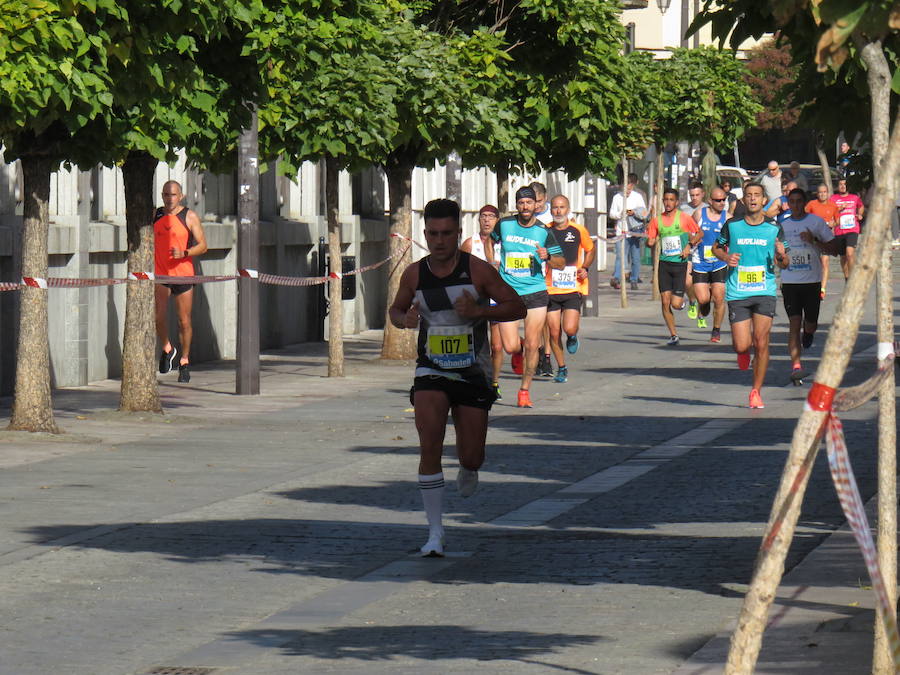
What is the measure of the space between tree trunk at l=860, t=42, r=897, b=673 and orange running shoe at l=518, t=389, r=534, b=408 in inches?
Answer: 427

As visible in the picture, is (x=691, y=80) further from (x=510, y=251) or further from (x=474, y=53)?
(x=510, y=251)

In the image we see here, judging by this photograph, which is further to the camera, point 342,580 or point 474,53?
point 474,53

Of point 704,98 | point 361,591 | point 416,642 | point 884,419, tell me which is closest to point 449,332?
point 361,591

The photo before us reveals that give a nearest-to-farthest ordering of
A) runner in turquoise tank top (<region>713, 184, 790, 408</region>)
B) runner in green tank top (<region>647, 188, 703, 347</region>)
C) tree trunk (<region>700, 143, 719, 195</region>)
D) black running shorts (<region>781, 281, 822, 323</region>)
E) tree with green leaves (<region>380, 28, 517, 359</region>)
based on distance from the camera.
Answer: runner in turquoise tank top (<region>713, 184, 790, 408</region>) < black running shorts (<region>781, 281, 822, 323</region>) < tree with green leaves (<region>380, 28, 517, 359</region>) < runner in green tank top (<region>647, 188, 703, 347</region>) < tree trunk (<region>700, 143, 719, 195</region>)

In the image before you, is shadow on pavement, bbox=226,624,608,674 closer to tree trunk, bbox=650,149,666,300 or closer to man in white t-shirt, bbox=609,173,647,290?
tree trunk, bbox=650,149,666,300

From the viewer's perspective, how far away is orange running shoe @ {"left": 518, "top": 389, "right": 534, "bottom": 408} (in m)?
17.3

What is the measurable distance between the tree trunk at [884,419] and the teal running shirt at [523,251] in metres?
11.5

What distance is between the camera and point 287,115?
63.2 feet

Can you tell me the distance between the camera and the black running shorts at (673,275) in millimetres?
25281

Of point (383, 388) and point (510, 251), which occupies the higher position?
point (510, 251)

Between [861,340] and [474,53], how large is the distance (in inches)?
282

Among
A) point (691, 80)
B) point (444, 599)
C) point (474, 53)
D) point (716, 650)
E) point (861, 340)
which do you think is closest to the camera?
point (716, 650)

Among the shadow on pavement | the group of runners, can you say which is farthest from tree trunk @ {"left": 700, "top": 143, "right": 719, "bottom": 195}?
the shadow on pavement

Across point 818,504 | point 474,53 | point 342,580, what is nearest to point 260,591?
point 342,580
